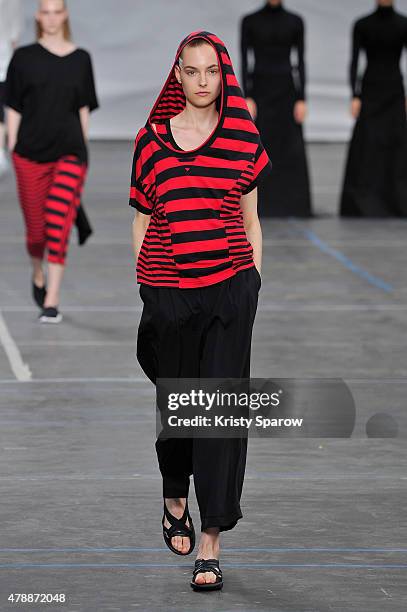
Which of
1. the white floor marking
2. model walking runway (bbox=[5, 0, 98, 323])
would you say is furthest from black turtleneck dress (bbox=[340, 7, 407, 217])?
the white floor marking

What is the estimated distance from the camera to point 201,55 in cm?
438

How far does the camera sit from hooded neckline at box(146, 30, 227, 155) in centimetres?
439

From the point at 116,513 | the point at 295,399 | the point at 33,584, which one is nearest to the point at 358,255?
the point at 295,399

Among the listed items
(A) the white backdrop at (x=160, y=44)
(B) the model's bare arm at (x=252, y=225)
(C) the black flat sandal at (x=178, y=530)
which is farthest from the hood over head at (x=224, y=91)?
(A) the white backdrop at (x=160, y=44)

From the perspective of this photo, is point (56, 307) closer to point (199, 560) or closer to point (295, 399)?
point (295, 399)

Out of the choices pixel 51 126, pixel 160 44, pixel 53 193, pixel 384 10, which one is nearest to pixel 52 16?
pixel 51 126

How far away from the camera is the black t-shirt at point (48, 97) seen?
348 inches

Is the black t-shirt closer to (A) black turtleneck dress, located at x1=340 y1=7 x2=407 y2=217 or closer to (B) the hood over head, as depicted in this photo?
(B) the hood over head

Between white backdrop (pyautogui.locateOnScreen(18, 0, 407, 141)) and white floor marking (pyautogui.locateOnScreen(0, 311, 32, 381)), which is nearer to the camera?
white floor marking (pyautogui.locateOnScreen(0, 311, 32, 381))

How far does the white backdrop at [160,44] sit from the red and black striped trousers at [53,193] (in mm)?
14887

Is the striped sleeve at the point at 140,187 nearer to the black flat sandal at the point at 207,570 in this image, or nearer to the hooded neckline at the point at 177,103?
the hooded neckline at the point at 177,103

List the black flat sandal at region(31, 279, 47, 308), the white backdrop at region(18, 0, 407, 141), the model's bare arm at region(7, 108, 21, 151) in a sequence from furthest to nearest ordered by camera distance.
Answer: the white backdrop at region(18, 0, 407, 141), the black flat sandal at region(31, 279, 47, 308), the model's bare arm at region(7, 108, 21, 151)

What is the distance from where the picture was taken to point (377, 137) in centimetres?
1423

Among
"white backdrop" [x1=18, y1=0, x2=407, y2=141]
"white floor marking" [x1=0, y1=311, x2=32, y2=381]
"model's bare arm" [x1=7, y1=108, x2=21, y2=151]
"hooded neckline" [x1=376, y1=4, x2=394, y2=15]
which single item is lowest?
"white backdrop" [x1=18, y1=0, x2=407, y2=141]
